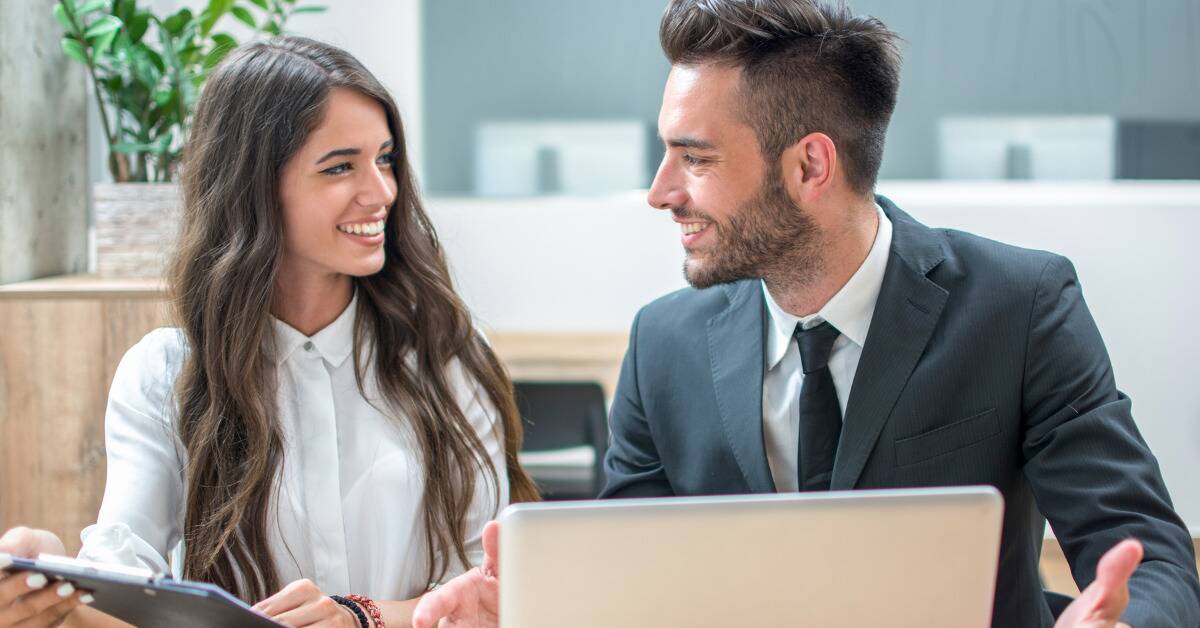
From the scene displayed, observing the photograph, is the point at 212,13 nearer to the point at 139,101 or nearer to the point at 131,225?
the point at 139,101

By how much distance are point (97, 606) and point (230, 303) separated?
634 mm

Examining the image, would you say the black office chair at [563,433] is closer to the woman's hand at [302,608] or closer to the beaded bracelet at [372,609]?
the beaded bracelet at [372,609]

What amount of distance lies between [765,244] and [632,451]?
15.2 inches

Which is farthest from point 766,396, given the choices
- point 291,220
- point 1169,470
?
point 1169,470

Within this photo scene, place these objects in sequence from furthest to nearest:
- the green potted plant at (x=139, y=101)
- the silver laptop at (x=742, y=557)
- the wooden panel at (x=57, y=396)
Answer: the green potted plant at (x=139, y=101), the wooden panel at (x=57, y=396), the silver laptop at (x=742, y=557)

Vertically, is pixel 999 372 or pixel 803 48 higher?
pixel 803 48

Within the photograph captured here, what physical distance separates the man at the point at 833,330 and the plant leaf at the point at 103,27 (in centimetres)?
127

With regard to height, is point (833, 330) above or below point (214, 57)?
below

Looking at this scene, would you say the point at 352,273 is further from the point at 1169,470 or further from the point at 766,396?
the point at 1169,470

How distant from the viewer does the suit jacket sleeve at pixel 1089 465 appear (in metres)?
1.31

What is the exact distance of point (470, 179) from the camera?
370cm

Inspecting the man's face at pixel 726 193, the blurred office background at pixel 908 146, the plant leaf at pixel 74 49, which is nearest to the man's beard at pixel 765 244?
the man's face at pixel 726 193

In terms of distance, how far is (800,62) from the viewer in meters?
1.63

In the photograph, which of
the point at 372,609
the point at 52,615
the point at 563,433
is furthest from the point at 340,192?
the point at 563,433
